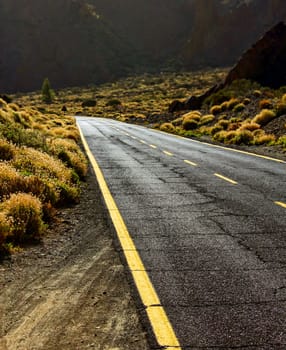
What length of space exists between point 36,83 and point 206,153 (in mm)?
130376

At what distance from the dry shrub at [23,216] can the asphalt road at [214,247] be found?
1.45m

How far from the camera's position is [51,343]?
12.9ft

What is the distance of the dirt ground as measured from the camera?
3.99 metres

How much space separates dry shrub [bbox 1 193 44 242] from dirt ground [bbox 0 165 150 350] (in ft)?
0.79

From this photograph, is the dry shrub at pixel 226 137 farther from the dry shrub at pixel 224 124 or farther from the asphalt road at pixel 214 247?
the asphalt road at pixel 214 247

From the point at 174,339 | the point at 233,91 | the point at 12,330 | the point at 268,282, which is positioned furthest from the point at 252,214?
the point at 233,91

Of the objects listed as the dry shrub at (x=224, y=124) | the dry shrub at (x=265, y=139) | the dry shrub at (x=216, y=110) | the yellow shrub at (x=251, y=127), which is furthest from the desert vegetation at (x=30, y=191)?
the dry shrub at (x=216, y=110)

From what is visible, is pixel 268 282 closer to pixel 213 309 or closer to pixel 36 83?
pixel 213 309

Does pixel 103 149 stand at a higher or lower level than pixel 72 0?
lower

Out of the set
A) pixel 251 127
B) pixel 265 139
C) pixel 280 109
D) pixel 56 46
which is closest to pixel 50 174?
pixel 265 139

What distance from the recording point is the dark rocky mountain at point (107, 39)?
147 m

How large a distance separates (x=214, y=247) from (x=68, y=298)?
2.39m

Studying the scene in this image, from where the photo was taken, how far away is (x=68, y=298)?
4.84 metres

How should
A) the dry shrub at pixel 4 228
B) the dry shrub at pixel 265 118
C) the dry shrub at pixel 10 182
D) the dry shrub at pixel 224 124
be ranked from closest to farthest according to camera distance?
the dry shrub at pixel 4 228, the dry shrub at pixel 10 182, the dry shrub at pixel 265 118, the dry shrub at pixel 224 124
